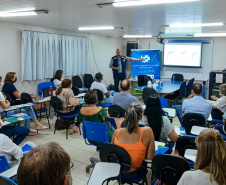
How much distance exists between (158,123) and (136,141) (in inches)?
28.9

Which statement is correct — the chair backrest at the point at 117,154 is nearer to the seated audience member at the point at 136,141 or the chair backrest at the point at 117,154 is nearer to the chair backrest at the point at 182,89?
the seated audience member at the point at 136,141

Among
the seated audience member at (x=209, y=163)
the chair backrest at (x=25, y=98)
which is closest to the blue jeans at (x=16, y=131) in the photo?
the chair backrest at (x=25, y=98)

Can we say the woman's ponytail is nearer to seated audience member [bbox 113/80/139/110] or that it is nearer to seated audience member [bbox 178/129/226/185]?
seated audience member [bbox 178/129/226/185]

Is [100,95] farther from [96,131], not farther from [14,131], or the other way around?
[96,131]

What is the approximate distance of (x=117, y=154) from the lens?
240 centimetres

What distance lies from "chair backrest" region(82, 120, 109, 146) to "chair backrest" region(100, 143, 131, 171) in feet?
2.72

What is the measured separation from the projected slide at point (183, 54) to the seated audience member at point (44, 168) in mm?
10113

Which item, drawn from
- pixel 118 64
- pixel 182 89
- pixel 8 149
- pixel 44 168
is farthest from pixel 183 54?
pixel 44 168

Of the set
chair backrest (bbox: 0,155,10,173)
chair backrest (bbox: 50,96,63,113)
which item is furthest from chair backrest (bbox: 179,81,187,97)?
chair backrest (bbox: 0,155,10,173)

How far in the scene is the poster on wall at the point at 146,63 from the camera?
424 inches

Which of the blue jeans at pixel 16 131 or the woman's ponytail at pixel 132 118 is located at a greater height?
the woman's ponytail at pixel 132 118

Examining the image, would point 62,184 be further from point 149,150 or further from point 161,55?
point 161,55

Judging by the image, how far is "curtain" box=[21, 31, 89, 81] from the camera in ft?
22.0

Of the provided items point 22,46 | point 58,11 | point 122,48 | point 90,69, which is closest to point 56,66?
point 22,46
